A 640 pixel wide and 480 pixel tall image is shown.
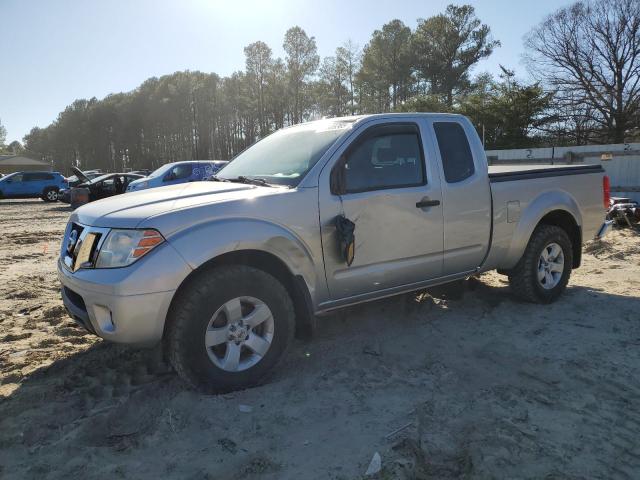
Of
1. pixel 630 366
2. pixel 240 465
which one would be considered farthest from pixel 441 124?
pixel 240 465

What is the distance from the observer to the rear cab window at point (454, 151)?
14.0 feet

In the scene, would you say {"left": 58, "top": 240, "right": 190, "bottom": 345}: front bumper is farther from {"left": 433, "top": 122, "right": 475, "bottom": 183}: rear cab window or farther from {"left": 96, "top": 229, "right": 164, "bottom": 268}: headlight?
{"left": 433, "top": 122, "right": 475, "bottom": 183}: rear cab window

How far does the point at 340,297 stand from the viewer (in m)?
3.70

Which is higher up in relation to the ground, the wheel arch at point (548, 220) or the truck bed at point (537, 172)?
the truck bed at point (537, 172)

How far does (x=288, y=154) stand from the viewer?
398cm

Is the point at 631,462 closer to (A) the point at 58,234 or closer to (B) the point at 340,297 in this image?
(B) the point at 340,297

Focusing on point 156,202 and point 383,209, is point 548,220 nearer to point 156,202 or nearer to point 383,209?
point 383,209

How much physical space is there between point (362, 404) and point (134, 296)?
60.4 inches

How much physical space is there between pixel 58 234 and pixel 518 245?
1065 centimetres

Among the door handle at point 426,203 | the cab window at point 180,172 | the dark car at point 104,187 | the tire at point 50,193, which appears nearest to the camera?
the door handle at point 426,203

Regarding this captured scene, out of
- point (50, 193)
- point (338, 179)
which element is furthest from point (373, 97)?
point (338, 179)

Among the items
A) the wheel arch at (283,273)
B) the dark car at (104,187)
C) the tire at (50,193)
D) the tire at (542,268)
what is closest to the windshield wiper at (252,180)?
the wheel arch at (283,273)

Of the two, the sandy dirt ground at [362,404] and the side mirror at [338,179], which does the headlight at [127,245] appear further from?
the side mirror at [338,179]

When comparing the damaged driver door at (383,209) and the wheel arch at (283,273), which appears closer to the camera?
the wheel arch at (283,273)
